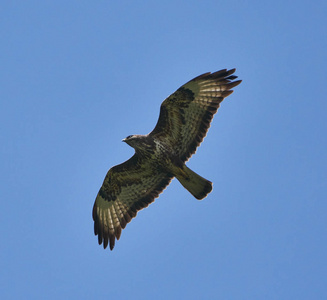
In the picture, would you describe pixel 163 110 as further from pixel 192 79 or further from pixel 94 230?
pixel 94 230

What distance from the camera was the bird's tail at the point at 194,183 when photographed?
13828 millimetres

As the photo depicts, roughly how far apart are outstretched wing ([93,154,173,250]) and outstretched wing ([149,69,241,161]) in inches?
37.8

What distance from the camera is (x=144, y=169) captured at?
14.5 meters

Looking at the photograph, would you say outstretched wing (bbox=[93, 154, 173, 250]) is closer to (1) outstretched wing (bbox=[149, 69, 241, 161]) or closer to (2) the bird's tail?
(2) the bird's tail

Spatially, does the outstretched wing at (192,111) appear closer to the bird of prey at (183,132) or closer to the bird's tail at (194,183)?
the bird of prey at (183,132)

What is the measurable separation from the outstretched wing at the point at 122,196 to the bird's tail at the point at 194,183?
26.2 inches

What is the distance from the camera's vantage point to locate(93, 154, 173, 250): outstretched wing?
48.0 feet

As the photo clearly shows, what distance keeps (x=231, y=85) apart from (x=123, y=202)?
A: 3.81 m

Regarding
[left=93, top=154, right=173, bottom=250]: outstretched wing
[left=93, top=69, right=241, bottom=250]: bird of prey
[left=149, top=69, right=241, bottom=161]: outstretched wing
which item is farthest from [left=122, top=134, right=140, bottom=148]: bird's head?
[left=93, top=154, right=173, bottom=250]: outstretched wing

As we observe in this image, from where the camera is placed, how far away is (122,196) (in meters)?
15.0

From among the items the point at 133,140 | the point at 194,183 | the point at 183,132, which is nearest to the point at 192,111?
the point at 183,132

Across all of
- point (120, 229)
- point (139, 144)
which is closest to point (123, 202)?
point (120, 229)

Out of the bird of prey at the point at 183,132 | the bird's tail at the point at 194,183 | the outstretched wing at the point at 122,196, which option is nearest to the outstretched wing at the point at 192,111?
the bird of prey at the point at 183,132

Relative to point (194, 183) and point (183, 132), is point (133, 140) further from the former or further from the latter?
point (194, 183)
